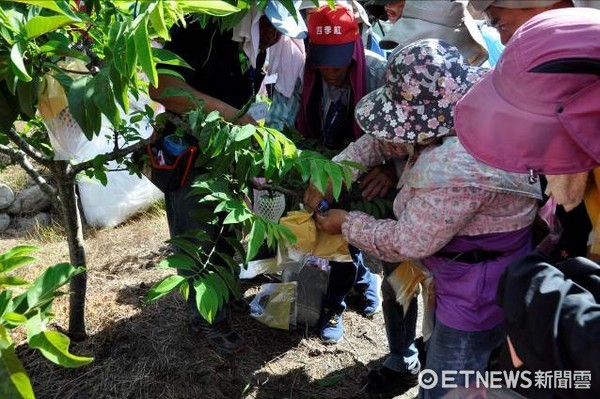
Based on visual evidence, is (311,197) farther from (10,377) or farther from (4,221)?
(4,221)

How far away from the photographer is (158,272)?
3469 millimetres

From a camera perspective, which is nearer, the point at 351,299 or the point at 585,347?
the point at 585,347

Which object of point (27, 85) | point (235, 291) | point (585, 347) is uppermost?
point (27, 85)

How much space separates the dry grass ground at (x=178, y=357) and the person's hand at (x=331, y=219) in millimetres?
979

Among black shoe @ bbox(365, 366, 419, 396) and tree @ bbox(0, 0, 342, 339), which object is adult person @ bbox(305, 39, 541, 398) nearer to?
tree @ bbox(0, 0, 342, 339)

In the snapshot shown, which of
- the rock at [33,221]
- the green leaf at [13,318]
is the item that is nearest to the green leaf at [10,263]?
the green leaf at [13,318]

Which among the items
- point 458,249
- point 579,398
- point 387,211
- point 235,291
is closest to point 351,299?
point 387,211

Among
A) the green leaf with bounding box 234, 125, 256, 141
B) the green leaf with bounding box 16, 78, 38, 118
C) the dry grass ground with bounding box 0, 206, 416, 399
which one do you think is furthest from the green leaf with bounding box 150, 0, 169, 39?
the dry grass ground with bounding box 0, 206, 416, 399

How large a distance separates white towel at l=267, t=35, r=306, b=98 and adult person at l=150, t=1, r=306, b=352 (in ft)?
0.29

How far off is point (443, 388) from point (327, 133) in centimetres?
117

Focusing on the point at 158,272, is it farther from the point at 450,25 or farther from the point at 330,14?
the point at 450,25

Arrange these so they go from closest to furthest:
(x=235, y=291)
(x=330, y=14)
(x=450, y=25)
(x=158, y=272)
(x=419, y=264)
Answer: (x=235, y=291)
(x=419, y=264)
(x=330, y=14)
(x=450, y=25)
(x=158, y=272)

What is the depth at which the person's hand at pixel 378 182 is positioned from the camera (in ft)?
7.23

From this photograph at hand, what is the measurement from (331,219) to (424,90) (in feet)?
1.83
